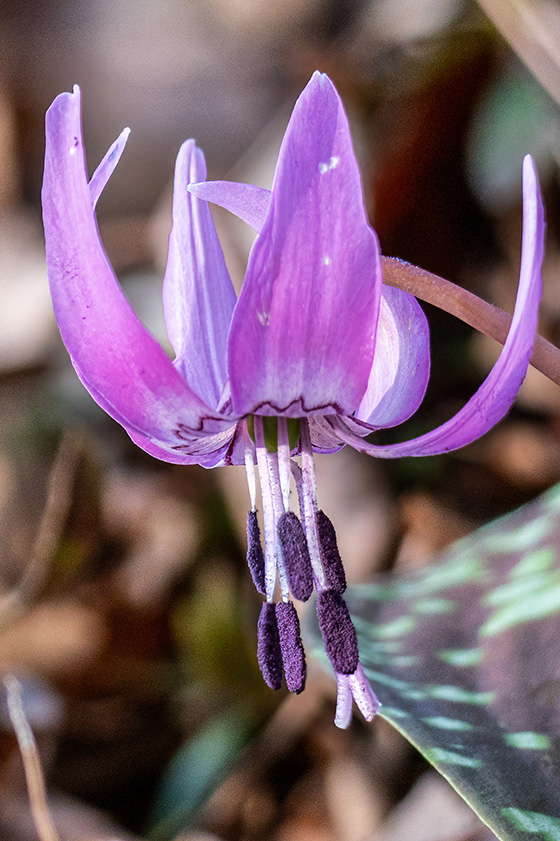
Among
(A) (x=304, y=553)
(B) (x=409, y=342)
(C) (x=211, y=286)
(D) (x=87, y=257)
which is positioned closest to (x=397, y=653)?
(A) (x=304, y=553)

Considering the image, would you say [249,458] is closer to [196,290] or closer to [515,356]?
[196,290]

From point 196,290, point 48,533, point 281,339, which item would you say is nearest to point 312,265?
point 281,339

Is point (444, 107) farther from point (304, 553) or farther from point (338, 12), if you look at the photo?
point (304, 553)

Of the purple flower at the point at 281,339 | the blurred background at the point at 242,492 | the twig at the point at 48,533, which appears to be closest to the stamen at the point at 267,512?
the purple flower at the point at 281,339

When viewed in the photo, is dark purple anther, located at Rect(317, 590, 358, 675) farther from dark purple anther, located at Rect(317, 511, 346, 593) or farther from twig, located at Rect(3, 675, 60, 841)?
twig, located at Rect(3, 675, 60, 841)

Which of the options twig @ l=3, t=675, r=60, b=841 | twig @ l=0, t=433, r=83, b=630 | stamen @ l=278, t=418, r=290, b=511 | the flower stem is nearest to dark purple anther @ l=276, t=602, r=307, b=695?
stamen @ l=278, t=418, r=290, b=511

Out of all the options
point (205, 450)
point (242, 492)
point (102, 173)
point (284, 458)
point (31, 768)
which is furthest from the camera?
point (242, 492)
